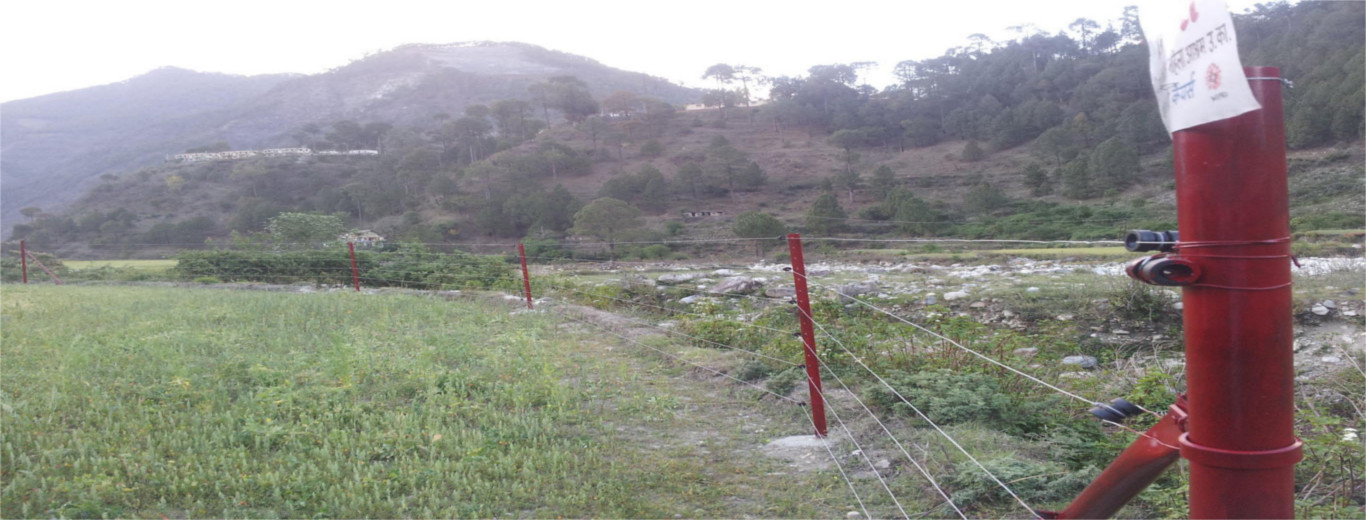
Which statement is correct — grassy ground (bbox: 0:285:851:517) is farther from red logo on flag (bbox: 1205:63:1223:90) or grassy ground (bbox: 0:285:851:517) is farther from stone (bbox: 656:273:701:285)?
stone (bbox: 656:273:701:285)

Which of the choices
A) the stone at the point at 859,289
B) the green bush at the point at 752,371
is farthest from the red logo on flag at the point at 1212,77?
the stone at the point at 859,289

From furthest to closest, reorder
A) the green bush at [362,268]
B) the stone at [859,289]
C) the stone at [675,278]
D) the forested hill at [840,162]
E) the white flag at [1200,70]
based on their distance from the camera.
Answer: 1. the forested hill at [840,162]
2. the green bush at [362,268]
3. the stone at [675,278]
4. the stone at [859,289]
5. the white flag at [1200,70]

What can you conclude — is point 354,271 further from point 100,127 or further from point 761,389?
point 100,127

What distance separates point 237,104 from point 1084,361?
114311 mm

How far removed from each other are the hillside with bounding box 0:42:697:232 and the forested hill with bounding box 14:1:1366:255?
2330 cm

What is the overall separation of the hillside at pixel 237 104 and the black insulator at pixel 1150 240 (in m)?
59.7

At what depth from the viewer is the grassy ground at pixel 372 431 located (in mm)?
2867

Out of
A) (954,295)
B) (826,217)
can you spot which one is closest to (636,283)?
(954,295)

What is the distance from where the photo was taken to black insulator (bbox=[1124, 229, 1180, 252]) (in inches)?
41.5

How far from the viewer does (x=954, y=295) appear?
28.3ft

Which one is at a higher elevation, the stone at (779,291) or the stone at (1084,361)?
the stone at (779,291)

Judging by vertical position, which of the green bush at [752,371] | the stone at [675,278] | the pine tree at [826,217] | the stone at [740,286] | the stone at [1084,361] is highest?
the pine tree at [826,217]

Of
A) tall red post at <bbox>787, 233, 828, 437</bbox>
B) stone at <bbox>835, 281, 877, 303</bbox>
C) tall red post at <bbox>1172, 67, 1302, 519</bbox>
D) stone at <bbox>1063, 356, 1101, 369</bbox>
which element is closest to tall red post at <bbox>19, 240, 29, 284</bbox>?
stone at <bbox>835, 281, 877, 303</bbox>

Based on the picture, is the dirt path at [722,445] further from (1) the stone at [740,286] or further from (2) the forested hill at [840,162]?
(2) the forested hill at [840,162]
